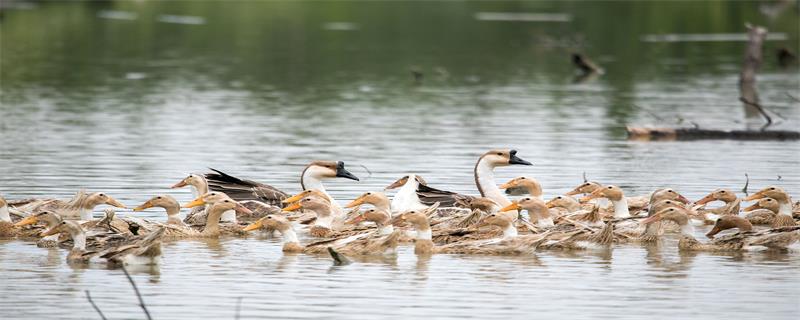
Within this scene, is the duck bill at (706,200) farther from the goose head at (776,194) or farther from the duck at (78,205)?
the duck at (78,205)

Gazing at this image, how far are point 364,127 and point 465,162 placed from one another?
7.18 meters

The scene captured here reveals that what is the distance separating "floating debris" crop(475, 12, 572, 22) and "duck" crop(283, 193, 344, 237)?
60.1 metres

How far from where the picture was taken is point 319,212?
19.2 metres

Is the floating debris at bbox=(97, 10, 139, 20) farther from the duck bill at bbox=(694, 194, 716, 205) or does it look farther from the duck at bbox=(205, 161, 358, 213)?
the duck bill at bbox=(694, 194, 716, 205)

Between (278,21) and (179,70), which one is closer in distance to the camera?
(179,70)

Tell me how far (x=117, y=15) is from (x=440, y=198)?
63939mm

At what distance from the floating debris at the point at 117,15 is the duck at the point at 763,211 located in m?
62.1

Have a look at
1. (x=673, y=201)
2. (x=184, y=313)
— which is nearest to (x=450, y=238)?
(x=673, y=201)

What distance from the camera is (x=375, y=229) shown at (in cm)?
1830

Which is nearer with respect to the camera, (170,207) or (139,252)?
(139,252)

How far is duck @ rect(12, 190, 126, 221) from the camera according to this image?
18812 millimetres

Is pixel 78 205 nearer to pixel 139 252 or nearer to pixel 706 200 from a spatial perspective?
pixel 139 252

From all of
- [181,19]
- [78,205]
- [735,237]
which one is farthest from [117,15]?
[735,237]

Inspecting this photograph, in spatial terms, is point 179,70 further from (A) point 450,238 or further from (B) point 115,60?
(A) point 450,238
